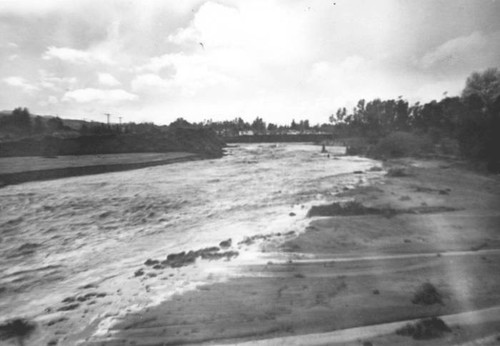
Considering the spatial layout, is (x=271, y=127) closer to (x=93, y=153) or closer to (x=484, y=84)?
(x=484, y=84)

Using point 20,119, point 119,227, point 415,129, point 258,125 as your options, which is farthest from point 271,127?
point 119,227

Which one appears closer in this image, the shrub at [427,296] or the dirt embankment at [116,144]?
the shrub at [427,296]

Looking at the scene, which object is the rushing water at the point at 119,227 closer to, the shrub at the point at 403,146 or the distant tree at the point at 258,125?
the shrub at the point at 403,146

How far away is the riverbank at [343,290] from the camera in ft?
13.0

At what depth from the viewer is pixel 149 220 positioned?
432 inches

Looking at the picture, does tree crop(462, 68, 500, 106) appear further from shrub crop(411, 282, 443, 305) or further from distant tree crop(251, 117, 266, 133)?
distant tree crop(251, 117, 266, 133)

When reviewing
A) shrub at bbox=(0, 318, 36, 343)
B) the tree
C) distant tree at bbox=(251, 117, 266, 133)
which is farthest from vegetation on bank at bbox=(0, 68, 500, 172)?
shrub at bbox=(0, 318, 36, 343)

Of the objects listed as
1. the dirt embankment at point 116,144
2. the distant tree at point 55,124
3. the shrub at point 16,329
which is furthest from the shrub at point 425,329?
the distant tree at point 55,124

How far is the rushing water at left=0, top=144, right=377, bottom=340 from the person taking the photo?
223 inches

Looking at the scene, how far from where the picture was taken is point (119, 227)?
33.4 feet

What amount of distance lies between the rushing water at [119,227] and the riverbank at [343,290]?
767mm

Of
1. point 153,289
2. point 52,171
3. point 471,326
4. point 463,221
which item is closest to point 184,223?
point 153,289

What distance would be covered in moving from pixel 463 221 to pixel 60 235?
13190 millimetres

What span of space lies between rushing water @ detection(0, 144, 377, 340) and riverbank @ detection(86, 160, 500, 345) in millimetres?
767
